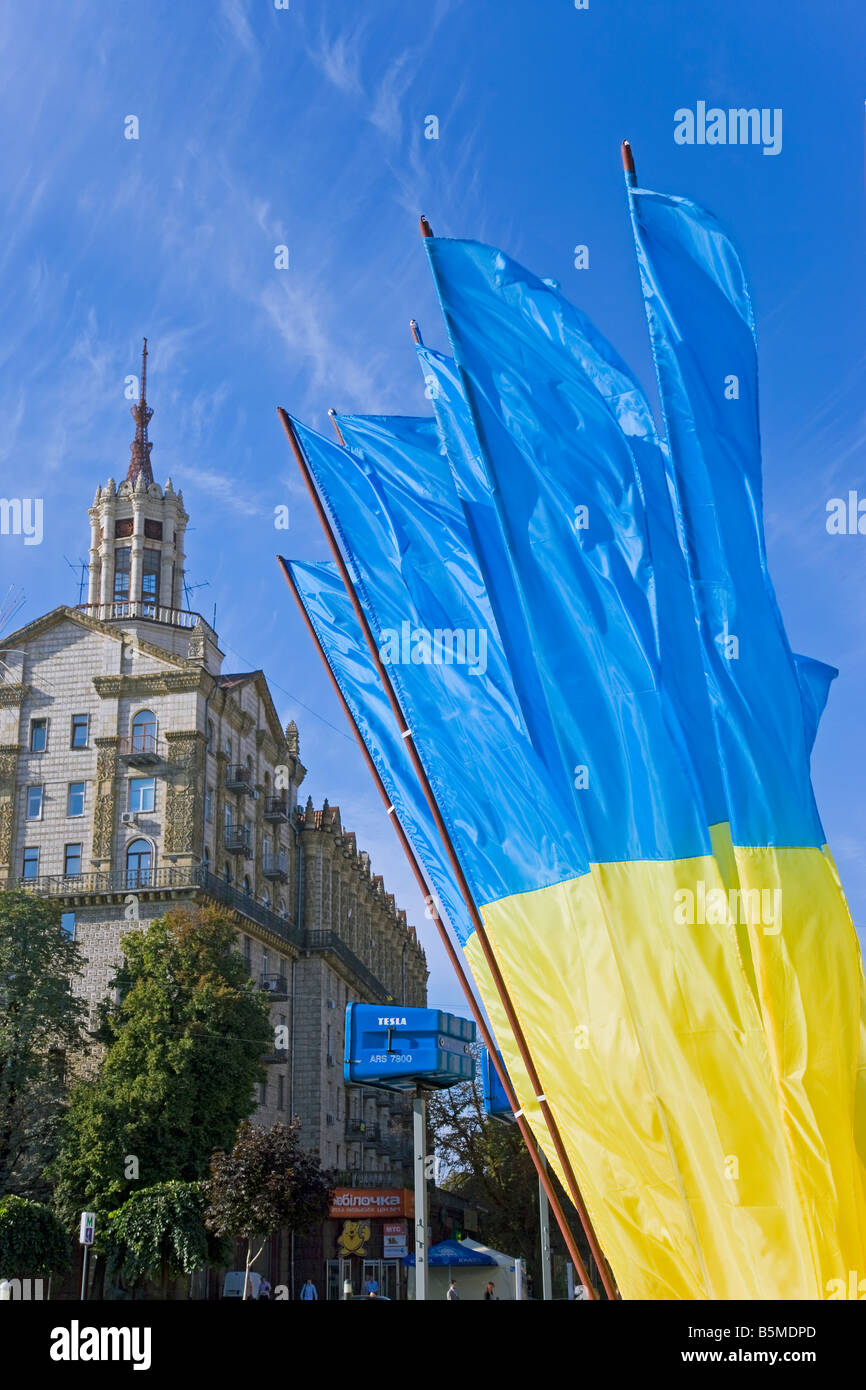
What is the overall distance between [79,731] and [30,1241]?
2891 centimetres

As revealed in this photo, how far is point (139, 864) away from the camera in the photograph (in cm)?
5800

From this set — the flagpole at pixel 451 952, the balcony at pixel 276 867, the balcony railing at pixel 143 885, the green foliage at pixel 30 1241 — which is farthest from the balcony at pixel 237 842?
the flagpole at pixel 451 952

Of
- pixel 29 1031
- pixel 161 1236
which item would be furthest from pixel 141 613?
pixel 161 1236

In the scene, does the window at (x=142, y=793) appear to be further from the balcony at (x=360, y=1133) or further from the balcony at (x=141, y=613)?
the balcony at (x=360, y=1133)

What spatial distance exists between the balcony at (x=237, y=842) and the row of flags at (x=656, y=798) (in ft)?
165

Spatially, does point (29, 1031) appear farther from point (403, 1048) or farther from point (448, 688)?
point (448, 688)

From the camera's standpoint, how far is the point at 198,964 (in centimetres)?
4831

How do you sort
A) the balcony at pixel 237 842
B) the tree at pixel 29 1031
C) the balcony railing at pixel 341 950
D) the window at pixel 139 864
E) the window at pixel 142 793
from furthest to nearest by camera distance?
the balcony railing at pixel 341 950
the balcony at pixel 237 842
the window at pixel 142 793
the window at pixel 139 864
the tree at pixel 29 1031

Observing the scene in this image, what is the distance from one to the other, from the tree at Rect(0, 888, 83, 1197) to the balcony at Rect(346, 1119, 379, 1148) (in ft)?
82.3

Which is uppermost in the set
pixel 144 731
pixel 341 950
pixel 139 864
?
pixel 144 731

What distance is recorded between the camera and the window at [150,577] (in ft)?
228

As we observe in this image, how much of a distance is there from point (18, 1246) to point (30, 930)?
43.6ft
